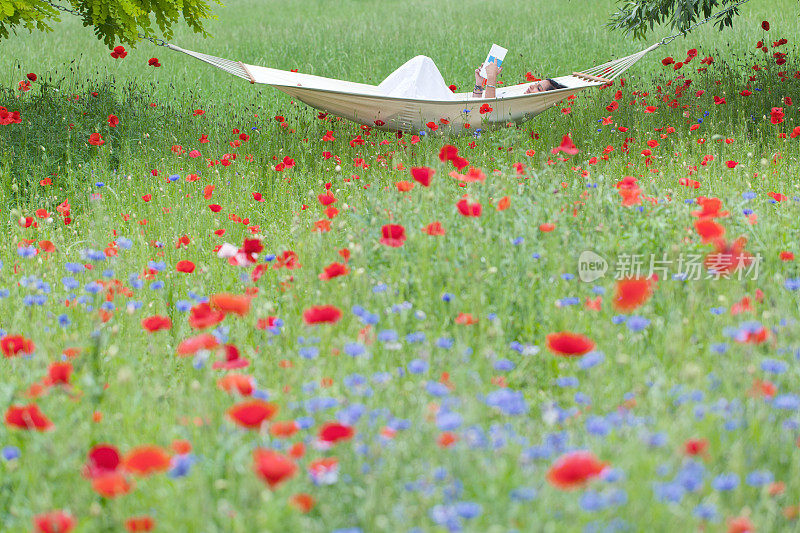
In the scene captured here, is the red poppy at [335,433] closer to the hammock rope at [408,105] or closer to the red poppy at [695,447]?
the red poppy at [695,447]

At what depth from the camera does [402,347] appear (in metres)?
2.26

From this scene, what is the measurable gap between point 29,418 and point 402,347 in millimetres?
1120

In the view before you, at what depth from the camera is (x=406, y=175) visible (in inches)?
184

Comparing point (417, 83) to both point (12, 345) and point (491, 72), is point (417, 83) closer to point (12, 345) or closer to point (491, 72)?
point (491, 72)

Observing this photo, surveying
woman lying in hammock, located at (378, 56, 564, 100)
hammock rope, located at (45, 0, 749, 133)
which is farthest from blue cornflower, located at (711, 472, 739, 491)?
woman lying in hammock, located at (378, 56, 564, 100)

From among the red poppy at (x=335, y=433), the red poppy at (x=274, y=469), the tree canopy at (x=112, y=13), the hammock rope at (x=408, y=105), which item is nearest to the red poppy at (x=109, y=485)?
the red poppy at (x=274, y=469)

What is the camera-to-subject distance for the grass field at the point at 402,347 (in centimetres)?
138

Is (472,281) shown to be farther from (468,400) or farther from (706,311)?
(468,400)

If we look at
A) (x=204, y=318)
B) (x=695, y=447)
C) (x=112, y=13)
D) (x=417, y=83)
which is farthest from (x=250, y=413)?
(x=417, y=83)

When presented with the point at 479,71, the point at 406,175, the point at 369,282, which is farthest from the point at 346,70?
the point at 369,282

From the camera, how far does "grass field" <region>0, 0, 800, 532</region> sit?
138 cm

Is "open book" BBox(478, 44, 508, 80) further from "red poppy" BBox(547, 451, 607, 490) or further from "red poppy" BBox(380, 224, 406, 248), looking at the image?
"red poppy" BBox(547, 451, 607, 490)

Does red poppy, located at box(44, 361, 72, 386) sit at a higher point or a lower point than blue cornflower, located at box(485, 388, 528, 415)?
lower

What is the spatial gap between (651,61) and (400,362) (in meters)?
9.40
